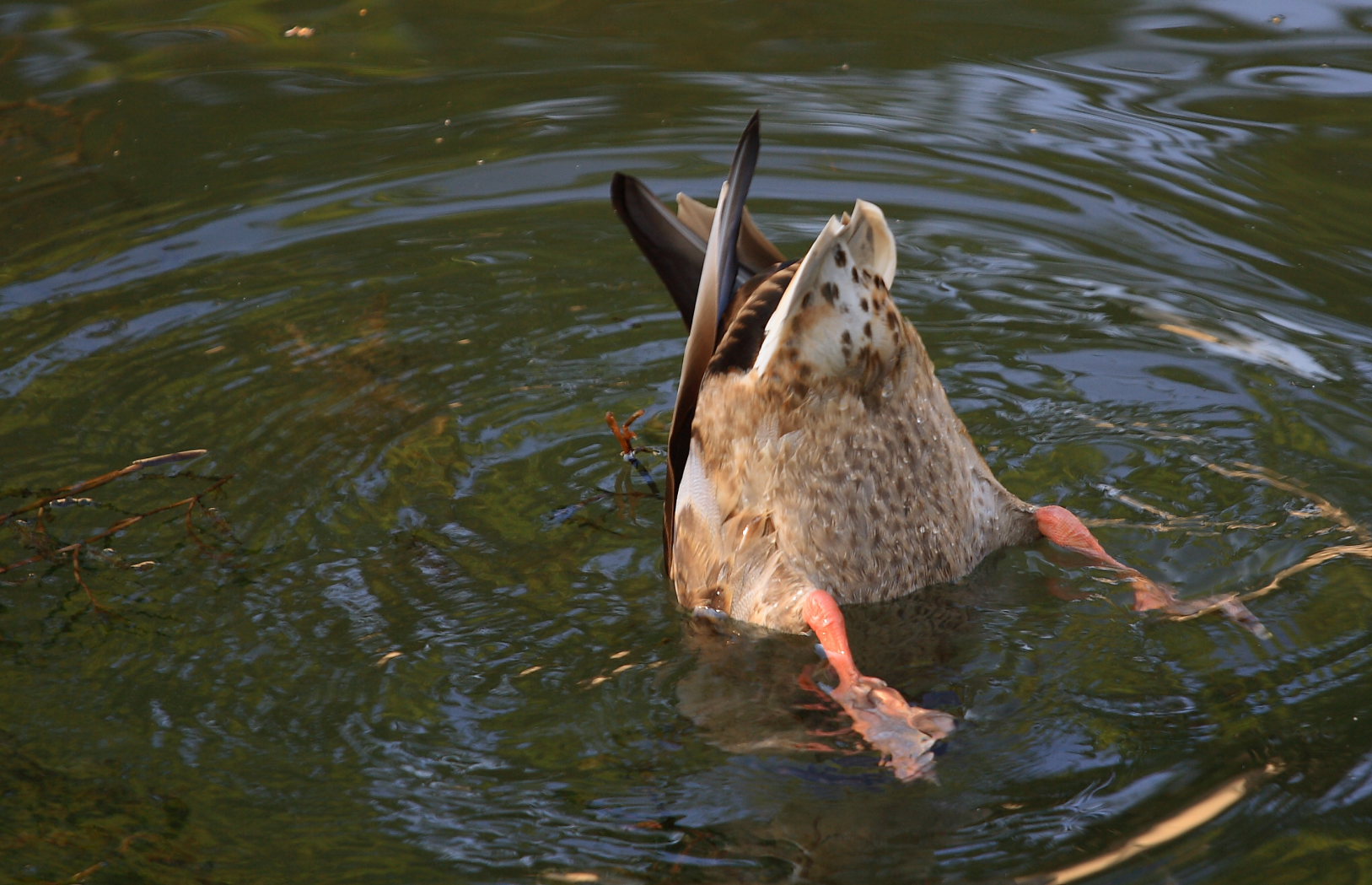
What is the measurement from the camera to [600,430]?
202 inches

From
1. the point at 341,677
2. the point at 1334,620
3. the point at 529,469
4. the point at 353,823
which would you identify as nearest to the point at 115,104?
the point at 529,469

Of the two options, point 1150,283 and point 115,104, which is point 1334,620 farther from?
point 115,104

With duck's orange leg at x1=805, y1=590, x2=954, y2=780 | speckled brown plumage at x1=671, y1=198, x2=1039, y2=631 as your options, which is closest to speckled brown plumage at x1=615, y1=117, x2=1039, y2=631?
speckled brown plumage at x1=671, y1=198, x2=1039, y2=631

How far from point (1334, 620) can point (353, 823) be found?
2.57 m

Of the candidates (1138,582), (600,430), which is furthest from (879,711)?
(600,430)

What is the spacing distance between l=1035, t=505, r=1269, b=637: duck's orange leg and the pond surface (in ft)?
0.19

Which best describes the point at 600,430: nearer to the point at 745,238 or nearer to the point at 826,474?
the point at 745,238

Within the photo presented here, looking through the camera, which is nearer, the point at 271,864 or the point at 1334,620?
the point at 271,864

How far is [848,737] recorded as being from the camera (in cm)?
355

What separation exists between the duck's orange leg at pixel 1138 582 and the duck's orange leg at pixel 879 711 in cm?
81

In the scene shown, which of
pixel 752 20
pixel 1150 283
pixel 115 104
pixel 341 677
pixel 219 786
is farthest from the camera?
pixel 752 20

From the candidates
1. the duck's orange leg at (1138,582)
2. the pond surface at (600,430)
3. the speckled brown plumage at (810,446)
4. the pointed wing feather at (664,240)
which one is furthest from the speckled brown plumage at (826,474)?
the pointed wing feather at (664,240)

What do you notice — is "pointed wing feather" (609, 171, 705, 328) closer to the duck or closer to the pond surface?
the duck

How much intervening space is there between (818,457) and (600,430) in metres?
1.25
